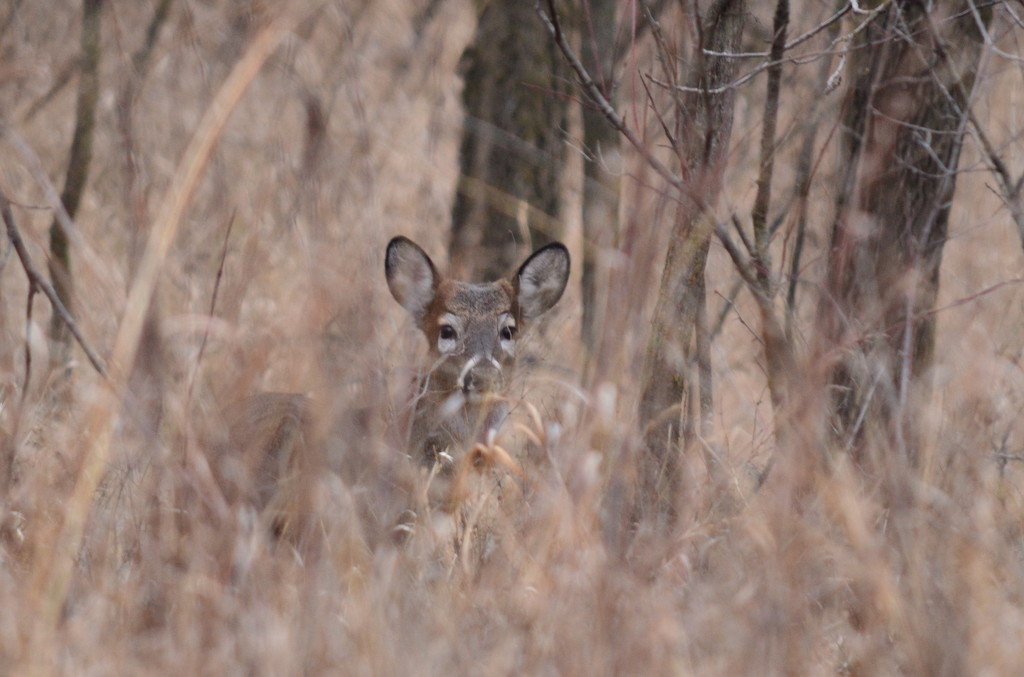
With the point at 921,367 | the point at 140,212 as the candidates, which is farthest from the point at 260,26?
the point at 921,367

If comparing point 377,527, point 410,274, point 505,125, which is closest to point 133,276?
point 377,527

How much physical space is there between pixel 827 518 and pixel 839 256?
1.13 metres

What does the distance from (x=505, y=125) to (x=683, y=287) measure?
3.25m

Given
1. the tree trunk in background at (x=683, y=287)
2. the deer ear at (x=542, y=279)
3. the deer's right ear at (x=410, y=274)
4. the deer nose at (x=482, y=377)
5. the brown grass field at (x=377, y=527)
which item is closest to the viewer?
the brown grass field at (x=377, y=527)

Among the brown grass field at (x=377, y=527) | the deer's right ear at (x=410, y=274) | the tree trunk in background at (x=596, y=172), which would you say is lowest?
the brown grass field at (x=377, y=527)

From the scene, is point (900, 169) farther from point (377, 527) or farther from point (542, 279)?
point (377, 527)

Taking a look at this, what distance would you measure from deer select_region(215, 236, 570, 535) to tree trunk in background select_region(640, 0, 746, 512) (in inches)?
24.0

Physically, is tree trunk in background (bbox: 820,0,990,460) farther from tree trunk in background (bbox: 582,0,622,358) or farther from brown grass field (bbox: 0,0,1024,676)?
tree trunk in background (bbox: 582,0,622,358)

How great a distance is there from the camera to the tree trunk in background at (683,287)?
463 cm

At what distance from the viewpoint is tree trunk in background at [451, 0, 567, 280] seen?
779cm

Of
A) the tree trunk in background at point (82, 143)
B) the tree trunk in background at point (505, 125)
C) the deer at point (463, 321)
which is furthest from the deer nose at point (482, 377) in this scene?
the tree trunk in background at point (82, 143)

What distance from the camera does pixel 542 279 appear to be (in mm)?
6410

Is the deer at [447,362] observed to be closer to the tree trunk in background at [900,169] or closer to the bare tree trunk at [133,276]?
the bare tree trunk at [133,276]

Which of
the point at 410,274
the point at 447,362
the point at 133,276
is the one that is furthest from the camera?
the point at 410,274
